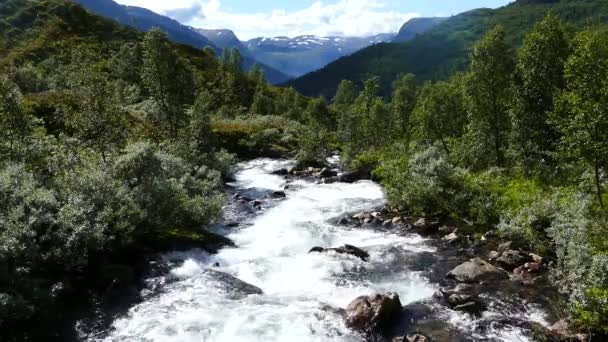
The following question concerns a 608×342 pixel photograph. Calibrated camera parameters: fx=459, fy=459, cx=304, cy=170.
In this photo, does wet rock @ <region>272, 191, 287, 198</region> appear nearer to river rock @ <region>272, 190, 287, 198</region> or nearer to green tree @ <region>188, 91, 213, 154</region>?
river rock @ <region>272, 190, 287, 198</region>

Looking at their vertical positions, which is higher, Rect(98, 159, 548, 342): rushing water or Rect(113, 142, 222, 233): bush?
Rect(113, 142, 222, 233): bush

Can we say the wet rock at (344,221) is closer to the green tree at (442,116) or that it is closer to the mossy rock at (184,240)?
the mossy rock at (184,240)

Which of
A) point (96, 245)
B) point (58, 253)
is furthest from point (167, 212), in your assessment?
point (58, 253)

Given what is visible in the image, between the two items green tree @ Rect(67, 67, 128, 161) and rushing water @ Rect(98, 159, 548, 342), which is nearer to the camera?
rushing water @ Rect(98, 159, 548, 342)

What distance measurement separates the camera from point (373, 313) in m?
20.3

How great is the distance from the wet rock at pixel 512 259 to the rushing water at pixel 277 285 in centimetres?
464

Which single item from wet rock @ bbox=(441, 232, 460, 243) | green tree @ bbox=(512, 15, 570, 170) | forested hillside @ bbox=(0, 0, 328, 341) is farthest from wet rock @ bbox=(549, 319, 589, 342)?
green tree @ bbox=(512, 15, 570, 170)

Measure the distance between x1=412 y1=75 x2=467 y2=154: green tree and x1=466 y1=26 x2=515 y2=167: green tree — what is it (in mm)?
11816

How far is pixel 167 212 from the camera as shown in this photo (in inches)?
1237

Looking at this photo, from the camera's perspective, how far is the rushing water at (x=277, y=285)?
774 inches

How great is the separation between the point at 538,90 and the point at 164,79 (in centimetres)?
4107

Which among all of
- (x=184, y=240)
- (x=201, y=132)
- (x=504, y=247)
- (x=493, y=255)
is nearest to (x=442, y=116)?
(x=201, y=132)

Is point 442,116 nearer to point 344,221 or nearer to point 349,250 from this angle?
point 344,221

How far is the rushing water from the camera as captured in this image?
19.7 m
